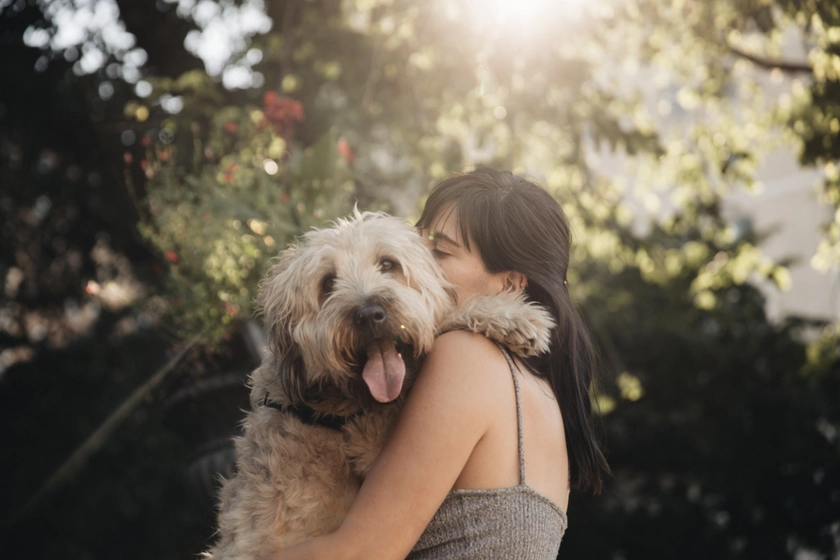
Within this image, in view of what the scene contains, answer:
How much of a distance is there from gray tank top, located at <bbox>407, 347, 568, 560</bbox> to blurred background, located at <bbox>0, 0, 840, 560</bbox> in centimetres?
188

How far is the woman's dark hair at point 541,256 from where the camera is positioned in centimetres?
248

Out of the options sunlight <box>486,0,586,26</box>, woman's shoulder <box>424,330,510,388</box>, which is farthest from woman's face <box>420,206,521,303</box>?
sunlight <box>486,0,586,26</box>

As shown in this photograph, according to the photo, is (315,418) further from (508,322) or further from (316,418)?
(508,322)

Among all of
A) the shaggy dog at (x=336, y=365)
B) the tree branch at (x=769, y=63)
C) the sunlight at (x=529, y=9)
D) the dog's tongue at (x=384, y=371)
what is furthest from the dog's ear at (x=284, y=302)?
the tree branch at (x=769, y=63)

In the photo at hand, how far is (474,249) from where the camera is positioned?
8.22 ft

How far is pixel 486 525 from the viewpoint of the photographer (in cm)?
208

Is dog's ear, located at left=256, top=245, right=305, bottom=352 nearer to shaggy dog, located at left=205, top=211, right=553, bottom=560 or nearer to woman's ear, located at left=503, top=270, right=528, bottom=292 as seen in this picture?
shaggy dog, located at left=205, top=211, right=553, bottom=560

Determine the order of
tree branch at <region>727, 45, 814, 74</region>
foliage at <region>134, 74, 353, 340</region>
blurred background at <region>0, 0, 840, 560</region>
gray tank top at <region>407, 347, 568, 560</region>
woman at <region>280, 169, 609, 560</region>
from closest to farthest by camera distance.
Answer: woman at <region>280, 169, 609, 560</region> → gray tank top at <region>407, 347, 568, 560</region> → foliage at <region>134, 74, 353, 340</region> → blurred background at <region>0, 0, 840, 560</region> → tree branch at <region>727, 45, 814, 74</region>

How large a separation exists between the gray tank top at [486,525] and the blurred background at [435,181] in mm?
1885

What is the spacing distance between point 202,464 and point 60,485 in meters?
6.10

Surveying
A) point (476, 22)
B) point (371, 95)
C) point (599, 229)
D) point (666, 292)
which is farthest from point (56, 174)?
point (666, 292)

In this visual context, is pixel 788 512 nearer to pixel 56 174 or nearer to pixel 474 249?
pixel 474 249

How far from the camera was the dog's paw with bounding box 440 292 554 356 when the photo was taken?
7.33 ft

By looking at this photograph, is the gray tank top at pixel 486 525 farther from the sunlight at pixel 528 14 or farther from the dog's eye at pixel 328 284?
the sunlight at pixel 528 14
